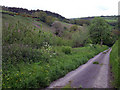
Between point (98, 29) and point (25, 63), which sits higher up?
point (98, 29)

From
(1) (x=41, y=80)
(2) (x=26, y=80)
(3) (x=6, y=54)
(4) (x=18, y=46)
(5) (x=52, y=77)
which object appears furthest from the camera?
(4) (x=18, y=46)

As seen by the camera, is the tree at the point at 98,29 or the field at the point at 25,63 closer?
the field at the point at 25,63

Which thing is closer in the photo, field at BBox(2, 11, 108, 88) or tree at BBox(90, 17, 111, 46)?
field at BBox(2, 11, 108, 88)

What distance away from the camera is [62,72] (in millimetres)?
9562

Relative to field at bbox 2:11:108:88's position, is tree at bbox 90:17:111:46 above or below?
above

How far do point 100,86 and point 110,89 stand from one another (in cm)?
55

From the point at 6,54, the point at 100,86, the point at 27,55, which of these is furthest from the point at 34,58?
the point at 100,86

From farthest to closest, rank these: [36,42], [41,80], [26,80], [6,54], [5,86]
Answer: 1. [36,42]
2. [6,54]
3. [41,80]
4. [26,80]
5. [5,86]

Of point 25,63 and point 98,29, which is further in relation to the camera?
point 98,29

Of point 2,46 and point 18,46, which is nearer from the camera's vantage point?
point 2,46

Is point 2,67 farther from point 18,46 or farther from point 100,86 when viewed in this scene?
point 100,86

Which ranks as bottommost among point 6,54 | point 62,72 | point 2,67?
point 62,72

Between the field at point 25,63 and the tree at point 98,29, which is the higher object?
the tree at point 98,29

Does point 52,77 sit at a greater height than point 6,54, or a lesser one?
lesser
